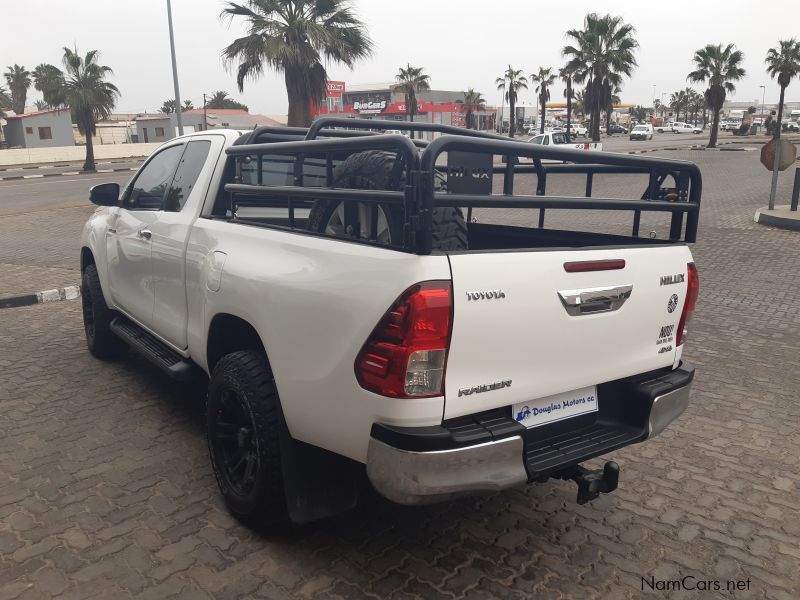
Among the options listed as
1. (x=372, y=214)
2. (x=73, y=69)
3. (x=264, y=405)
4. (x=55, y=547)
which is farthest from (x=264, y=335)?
(x=73, y=69)

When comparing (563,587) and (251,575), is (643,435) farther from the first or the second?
(251,575)

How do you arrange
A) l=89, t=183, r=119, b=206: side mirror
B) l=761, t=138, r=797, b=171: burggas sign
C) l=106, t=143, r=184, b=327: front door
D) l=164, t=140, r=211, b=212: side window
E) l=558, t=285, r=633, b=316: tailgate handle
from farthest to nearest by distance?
l=761, t=138, r=797, b=171: burggas sign, l=89, t=183, r=119, b=206: side mirror, l=106, t=143, r=184, b=327: front door, l=164, t=140, r=211, b=212: side window, l=558, t=285, r=633, b=316: tailgate handle

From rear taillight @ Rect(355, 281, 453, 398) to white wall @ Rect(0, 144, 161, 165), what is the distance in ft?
153

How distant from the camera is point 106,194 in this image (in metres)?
4.79

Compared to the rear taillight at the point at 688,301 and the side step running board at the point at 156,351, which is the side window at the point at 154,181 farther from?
the rear taillight at the point at 688,301

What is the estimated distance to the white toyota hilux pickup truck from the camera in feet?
7.26

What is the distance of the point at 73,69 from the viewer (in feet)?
91.9

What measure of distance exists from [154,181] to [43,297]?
405 centimetres

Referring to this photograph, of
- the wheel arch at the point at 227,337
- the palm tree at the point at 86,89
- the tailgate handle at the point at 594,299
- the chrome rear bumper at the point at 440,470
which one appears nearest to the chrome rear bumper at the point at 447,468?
the chrome rear bumper at the point at 440,470

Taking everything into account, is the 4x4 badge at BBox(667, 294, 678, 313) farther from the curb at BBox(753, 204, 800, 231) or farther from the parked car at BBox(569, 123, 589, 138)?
the parked car at BBox(569, 123, 589, 138)

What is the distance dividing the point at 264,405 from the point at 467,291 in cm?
105

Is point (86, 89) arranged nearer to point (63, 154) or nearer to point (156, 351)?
point (63, 154)

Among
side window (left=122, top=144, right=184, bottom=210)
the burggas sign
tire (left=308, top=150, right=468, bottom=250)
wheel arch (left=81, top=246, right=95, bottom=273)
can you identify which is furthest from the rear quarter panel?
the burggas sign

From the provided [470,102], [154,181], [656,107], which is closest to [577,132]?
[470,102]
